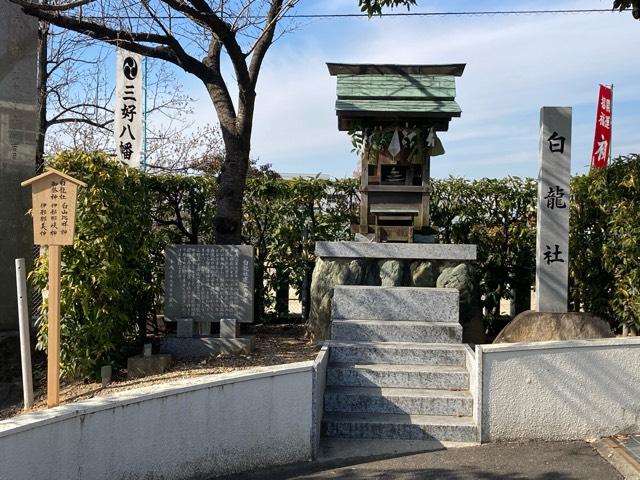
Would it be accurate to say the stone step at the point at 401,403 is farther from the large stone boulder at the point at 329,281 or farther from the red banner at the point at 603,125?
the red banner at the point at 603,125

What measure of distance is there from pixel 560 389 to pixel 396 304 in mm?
2203

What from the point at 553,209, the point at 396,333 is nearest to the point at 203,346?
the point at 396,333

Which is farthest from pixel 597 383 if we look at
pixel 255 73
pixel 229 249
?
pixel 255 73

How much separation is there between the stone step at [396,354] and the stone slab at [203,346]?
4.55 feet

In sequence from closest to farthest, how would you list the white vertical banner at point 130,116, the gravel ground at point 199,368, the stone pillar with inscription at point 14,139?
Answer: the gravel ground at point 199,368, the stone pillar with inscription at point 14,139, the white vertical banner at point 130,116

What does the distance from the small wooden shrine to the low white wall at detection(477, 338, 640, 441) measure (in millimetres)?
3053

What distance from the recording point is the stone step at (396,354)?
21.9 ft

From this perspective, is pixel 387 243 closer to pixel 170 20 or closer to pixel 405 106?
pixel 405 106

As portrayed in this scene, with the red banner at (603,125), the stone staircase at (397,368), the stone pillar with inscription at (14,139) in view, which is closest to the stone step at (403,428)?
the stone staircase at (397,368)

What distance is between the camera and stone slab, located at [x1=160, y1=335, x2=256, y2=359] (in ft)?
24.9

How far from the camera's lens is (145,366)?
7.06 meters

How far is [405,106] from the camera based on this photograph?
8250 millimetres

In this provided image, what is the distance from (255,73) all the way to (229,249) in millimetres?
2830

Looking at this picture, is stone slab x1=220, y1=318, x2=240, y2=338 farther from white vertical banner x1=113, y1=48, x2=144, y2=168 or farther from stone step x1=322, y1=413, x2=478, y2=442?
white vertical banner x1=113, y1=48, x2=144, y2=168
